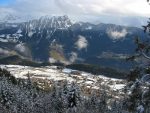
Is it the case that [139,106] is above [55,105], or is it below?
above

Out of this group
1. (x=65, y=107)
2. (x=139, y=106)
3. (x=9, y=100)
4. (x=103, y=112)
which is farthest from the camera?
(x=103, y=112)

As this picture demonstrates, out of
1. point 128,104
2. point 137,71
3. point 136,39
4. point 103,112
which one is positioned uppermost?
point 136,39

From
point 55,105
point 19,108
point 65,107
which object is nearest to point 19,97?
point 19,108

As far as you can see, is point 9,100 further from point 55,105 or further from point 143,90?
point 143,90

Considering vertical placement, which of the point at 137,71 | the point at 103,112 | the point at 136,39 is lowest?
the point at 103,112

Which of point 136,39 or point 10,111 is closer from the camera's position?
point 136,39

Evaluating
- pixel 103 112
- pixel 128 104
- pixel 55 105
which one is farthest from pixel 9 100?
pixel 128 104

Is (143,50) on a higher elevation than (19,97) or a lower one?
higher

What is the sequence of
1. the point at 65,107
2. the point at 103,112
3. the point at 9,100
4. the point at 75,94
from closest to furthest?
the point at 75,94, the point at 65,107, the point at 9,100, the point at 103,112

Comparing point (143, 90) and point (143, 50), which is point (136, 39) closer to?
point (143, 50)
